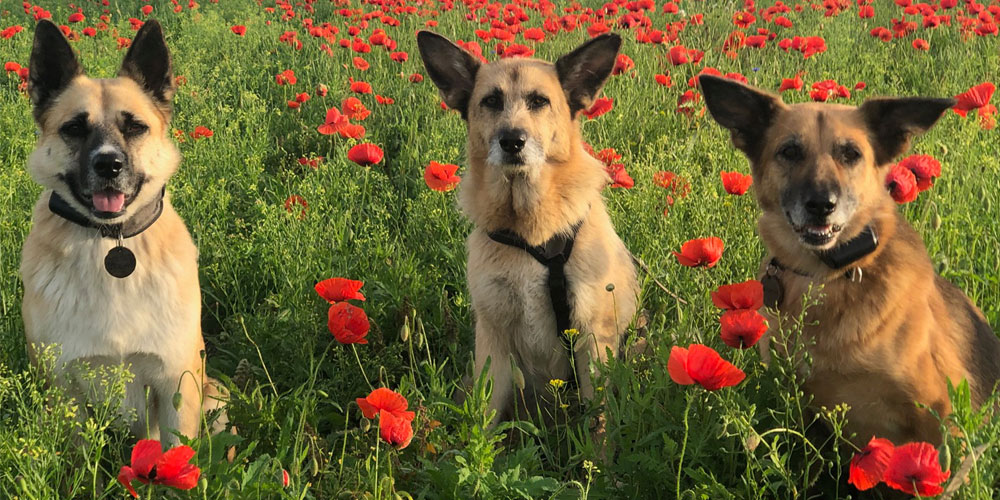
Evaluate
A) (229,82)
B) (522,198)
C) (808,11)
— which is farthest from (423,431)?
(808,11)

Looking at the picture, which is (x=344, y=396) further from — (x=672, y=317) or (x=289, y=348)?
(x=672, y=317)

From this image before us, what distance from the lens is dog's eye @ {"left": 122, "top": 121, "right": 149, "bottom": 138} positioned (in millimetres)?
3229

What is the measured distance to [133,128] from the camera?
10.7ft

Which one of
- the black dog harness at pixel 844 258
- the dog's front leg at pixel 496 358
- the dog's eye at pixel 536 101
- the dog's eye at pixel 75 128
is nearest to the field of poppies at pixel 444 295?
the dog's front leg at pixel 496 358

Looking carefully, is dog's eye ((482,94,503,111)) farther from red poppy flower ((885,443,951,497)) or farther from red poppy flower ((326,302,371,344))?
red poppy flower ((885,443,951,497))

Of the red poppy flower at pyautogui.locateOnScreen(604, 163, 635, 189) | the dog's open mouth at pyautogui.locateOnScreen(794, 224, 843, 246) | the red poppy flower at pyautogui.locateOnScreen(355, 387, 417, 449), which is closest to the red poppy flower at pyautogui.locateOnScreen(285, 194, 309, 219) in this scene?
the red poppy flower at pyautogui.locateOnScreen(604, 163, 635, 189)

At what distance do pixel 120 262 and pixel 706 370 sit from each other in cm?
227

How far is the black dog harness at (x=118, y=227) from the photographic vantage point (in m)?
3.04

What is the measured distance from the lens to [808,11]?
1014 centimetres

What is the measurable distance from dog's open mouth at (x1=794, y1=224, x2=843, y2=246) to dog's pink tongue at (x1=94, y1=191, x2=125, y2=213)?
102 inches

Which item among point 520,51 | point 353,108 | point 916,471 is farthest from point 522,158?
point 520,51

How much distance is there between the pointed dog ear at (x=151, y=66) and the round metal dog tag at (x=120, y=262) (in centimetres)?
79

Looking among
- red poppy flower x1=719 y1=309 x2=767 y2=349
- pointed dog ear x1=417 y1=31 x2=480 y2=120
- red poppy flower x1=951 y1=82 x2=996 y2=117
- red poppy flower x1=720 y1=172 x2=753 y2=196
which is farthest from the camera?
pointed dog ear x1=417 y1=31 x2=480 y2=120

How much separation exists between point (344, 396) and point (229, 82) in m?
5.21
